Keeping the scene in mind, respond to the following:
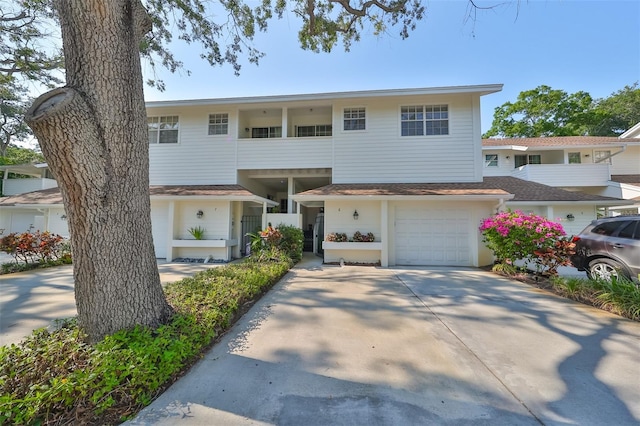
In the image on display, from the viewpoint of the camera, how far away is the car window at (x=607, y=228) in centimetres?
573

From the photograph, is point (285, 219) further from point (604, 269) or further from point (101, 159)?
point (604, 269)

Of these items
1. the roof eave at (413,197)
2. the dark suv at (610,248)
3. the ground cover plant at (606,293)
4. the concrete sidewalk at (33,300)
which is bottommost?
the concrete sidewalk at (33,300)

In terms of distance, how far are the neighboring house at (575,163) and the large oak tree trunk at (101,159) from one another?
18543mm

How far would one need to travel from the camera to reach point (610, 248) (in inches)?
223

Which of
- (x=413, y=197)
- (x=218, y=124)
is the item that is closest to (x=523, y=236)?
(x=413, y=197)

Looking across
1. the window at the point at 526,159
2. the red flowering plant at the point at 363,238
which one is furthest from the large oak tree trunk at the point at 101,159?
the window at the point at 526,159

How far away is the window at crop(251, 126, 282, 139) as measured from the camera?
507 inches

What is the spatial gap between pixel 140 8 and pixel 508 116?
3539cm

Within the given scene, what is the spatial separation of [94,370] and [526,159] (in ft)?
71.3

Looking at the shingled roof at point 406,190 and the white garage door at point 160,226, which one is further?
the white garage door at point 160,226

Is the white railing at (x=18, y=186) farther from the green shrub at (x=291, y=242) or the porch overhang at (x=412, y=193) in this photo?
the porch overhang at (x=412, y=193)

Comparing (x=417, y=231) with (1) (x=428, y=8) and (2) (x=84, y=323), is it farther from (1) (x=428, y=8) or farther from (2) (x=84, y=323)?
(2) (x=84, y=323)

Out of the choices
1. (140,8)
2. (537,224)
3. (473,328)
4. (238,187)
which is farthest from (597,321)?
(238,187)

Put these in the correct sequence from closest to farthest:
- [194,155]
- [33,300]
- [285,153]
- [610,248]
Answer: [33,300] < [610,248] < [285,153] < [194,155]
